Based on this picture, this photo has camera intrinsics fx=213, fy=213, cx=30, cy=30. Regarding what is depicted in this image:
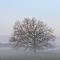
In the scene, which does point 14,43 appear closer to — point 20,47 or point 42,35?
point 20,47

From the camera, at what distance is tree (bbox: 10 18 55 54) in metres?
22.5

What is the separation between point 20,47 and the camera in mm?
22938

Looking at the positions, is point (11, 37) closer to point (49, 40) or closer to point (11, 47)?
point (11, 47)

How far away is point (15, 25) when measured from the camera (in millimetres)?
22438

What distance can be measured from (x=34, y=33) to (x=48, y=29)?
164 centimetres

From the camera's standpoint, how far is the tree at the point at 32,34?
22531 mm

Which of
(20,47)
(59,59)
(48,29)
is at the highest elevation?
(48,29)

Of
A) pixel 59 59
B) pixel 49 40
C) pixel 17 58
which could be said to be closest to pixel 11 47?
pixel 49 40

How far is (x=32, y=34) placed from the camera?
22797 mm

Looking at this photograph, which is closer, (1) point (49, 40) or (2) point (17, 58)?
(2) point (17, 58)

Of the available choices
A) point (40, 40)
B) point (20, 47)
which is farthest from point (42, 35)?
point (20, 47)

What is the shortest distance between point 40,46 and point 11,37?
10.9 feet

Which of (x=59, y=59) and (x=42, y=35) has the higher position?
(x=42, y=35)

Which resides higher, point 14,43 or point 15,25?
point 15,25
